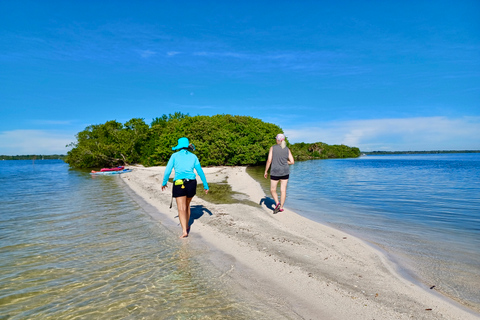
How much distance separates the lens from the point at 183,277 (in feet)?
15.3

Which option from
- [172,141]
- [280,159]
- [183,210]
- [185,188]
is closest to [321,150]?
[172,141]

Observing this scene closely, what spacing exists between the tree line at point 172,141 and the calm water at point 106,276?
34716 mm

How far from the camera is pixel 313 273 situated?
4.60m

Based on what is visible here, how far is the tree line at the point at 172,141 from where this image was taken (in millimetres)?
44188

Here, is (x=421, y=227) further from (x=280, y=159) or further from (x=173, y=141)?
(x=173, y=141)

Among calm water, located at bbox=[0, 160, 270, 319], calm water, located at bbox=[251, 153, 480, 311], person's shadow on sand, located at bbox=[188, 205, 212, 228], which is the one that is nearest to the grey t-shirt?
calm water, located at bbox=[251, 153, 480, 311]

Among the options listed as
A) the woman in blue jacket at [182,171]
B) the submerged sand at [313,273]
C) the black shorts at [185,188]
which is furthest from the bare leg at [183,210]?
the submerged sand at [313,273]

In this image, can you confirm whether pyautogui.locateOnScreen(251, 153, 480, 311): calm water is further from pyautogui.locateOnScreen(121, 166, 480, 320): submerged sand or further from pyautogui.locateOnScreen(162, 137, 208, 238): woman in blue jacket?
pyautogui.locateOnScreen(162, 137, 208, 238): woman in blue jacket

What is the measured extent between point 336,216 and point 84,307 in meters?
8.19

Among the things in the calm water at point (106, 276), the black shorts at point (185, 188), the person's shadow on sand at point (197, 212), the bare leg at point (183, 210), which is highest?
the black shorts at point (185, 188)

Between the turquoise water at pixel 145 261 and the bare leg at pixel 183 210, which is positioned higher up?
the bare leg at pixel 183 210

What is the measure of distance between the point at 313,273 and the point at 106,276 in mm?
3553

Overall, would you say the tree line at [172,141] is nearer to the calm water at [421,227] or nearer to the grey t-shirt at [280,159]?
the calm water at [421,227]

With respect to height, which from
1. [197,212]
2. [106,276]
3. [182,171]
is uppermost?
[182,171]
